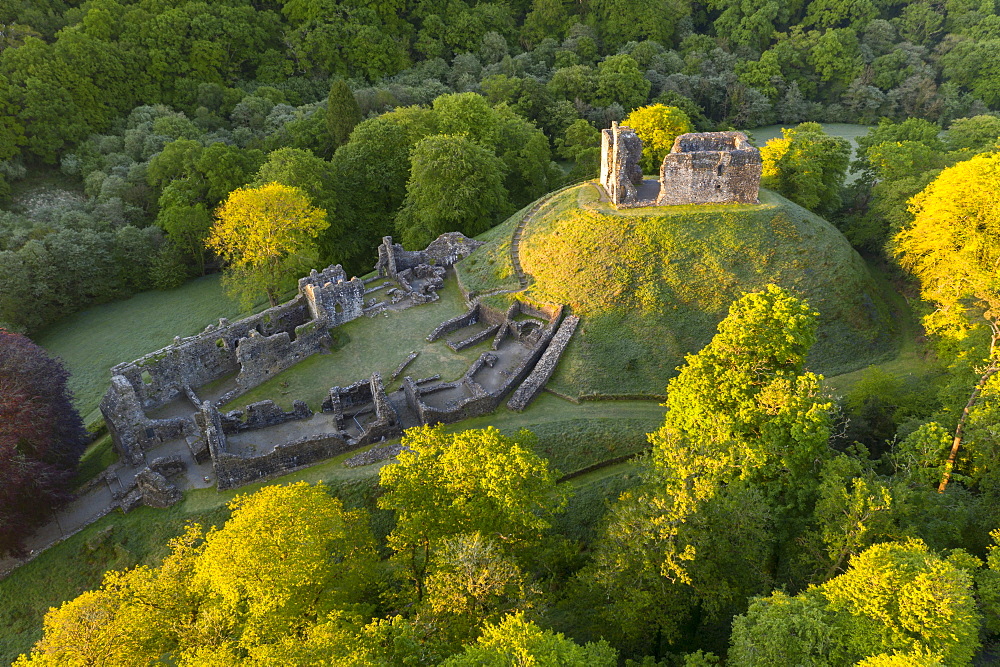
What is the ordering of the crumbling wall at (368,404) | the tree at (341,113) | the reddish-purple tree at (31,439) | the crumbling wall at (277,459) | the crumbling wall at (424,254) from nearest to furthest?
the reddish-purple tree at (31,439)
the crumbling wall at (277,459)
the crumbling wall at (368,404)
the crumbling wall at (424,254)
the tree at (341,113)

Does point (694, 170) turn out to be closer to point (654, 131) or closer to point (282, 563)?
point (654, 131)

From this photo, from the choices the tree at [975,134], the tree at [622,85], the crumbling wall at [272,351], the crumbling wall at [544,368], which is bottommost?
the crumbling wall at [544,368]

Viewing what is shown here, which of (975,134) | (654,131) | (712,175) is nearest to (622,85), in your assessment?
(654,131)

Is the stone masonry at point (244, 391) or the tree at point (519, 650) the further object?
the stone masonry at point (244, 391)

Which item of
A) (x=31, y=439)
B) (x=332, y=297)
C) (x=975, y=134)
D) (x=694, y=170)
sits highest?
(x=694, y=170)

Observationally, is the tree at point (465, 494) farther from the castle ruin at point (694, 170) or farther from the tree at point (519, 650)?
the castle ruin at point (694, 170)

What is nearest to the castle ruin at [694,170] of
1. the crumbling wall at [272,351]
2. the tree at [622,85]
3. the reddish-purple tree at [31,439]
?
the crumbling wall at [272,351]

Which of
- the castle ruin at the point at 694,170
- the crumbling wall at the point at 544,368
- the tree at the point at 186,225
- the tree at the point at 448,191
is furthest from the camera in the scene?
the tree at the point at 186,225
